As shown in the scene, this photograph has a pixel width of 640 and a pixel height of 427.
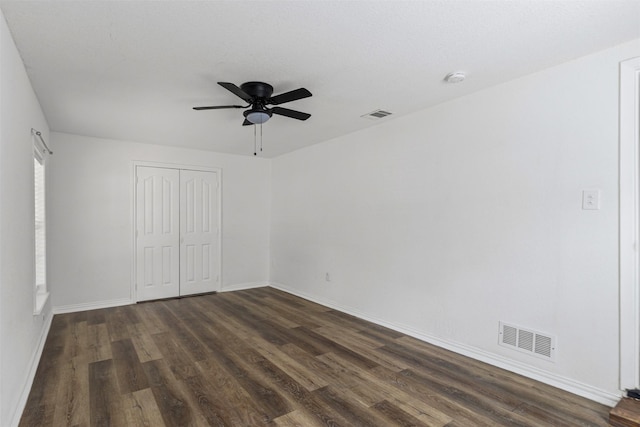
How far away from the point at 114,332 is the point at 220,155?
314 centimetres

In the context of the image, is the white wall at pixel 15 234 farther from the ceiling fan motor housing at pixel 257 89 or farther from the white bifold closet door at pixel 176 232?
the white bifold closet door at pixel 176 232

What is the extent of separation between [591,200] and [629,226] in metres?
0.27

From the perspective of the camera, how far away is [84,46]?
2168mm

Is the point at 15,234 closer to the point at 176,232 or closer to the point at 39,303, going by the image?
the point at 39,303

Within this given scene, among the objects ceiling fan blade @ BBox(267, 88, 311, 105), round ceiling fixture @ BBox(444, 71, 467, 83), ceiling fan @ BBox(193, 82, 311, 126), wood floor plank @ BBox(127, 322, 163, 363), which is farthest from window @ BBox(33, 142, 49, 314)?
round ceiling fixture @ BBox(444, 71, 467, 83)

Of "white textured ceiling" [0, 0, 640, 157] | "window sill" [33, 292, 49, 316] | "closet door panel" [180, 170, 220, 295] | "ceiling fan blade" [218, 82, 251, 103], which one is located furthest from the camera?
"closet door panel" [180, 170, 220, 295]

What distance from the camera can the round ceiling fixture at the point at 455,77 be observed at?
2.59m

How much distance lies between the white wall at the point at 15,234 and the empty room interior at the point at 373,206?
1.2 inches

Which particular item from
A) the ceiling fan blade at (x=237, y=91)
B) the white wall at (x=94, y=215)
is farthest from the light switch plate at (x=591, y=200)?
the white wall at (x=94, y=215)

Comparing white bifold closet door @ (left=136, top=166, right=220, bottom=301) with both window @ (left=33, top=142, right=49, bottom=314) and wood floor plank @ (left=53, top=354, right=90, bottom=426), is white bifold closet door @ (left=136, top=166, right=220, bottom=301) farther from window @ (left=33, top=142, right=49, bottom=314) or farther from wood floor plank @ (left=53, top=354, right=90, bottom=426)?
wood floor plank @ (left=53, top=354, right=90, bottom=426)

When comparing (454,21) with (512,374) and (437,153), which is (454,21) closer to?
(437,153)

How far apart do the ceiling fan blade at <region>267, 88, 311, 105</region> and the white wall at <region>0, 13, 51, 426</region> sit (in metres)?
1.63

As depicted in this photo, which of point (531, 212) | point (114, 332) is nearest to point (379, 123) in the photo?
point (531, 212)

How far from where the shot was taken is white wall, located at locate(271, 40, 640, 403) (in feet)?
7.55
